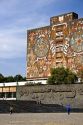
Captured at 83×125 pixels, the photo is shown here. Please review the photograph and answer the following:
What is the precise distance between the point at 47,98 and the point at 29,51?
18.8m

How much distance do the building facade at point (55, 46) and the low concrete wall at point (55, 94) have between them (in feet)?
31.5

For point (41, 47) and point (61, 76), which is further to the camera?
point (41, 47)

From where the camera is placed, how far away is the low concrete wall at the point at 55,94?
1851 inches

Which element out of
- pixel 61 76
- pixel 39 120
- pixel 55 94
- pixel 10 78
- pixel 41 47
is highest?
pixel 41 47

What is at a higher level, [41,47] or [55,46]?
[41,47]

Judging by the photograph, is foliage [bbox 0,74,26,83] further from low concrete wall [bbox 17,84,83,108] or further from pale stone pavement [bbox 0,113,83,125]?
pale stone pavement [bbox 0,113,83,125]

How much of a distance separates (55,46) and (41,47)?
10.1 feet

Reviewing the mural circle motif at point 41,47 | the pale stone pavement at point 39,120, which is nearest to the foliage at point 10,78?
the mural circle motif at point 41,47

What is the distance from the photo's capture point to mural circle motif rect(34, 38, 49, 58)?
64.2m

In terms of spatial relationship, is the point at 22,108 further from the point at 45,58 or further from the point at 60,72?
the point at 45,58

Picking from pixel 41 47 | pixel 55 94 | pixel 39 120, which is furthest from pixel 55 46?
pixel 39 120

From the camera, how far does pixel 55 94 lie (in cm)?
4950

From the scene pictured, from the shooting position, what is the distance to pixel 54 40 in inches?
2517

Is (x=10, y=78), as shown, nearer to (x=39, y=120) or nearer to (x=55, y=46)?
(x=55, y=46)
